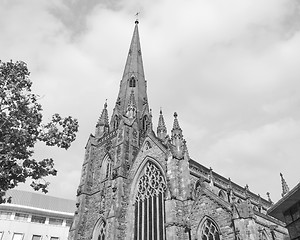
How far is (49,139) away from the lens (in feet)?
39.5

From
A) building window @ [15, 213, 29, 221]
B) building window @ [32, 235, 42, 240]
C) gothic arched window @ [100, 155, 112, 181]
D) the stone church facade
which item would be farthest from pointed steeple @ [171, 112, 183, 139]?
building window @ [15, 213, 29, 221]

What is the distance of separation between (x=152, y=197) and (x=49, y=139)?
12.2 meters

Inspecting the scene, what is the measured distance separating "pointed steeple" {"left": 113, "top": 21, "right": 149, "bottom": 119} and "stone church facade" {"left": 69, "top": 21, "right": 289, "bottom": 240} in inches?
10.2

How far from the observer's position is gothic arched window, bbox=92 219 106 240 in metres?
23.7

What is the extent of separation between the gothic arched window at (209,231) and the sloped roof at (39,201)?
26528 mm

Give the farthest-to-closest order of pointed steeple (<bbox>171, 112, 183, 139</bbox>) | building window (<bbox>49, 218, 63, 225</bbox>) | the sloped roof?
the sloped roof, building window (<bbox>49, 218, 63, 225</bbox>), pointed steeple (<bbox>171, 112, 183, 139</bbox>)

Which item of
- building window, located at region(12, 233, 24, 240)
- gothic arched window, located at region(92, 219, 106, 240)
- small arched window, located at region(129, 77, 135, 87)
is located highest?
small arched window, located at region(129, 77, 135, 87)

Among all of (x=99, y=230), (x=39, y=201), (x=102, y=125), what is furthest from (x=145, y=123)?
(x=39, y=201)

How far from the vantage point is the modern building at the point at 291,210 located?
7529mm

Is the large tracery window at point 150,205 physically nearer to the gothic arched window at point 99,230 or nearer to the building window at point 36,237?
the gothic arched window at point 99,230

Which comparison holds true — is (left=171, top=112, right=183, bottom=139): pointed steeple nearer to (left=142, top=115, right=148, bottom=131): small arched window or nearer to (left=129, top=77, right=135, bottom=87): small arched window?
(left=142, top=115, right=148, bottom=131): small arched window

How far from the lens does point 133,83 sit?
35.2 meters

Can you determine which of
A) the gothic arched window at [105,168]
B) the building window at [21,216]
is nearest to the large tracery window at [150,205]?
the gothic arched window at [105,168]

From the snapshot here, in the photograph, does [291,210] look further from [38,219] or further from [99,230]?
[38,219]
